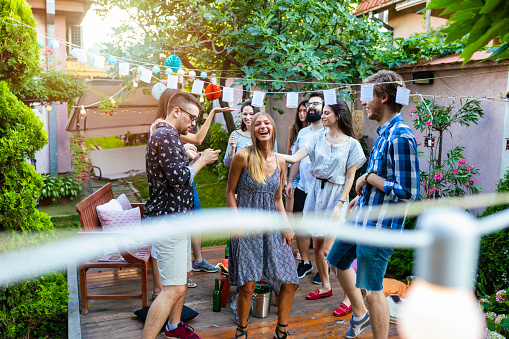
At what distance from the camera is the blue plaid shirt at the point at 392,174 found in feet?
9.41

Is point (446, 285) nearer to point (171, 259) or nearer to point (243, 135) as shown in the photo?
point (171, 259)

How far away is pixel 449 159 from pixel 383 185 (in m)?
2.93

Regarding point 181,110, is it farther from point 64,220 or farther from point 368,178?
point 64,220

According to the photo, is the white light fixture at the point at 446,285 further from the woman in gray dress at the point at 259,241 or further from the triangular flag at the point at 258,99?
the triangular flag at the point at 258,99

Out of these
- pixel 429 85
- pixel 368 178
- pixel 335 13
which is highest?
pixel 335 13

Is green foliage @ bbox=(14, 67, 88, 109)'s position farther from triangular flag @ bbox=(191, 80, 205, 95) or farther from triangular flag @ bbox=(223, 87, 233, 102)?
triangular flag @ bbox=(223, 87, 233, 102)

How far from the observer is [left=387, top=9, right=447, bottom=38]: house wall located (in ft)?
40.5

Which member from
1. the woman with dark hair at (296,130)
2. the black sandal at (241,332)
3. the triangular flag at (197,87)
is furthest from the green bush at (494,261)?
the triangular flag at (197,87)

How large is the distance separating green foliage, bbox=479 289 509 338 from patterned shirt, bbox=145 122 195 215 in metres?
2.48

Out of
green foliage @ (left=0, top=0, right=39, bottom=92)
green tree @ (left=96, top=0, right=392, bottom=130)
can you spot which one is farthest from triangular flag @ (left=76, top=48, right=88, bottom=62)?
green tree @ (left=96, top=0, right=392, bottom=130)

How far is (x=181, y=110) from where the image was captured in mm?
3416

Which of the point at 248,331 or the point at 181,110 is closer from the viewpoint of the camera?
the point at 181,110

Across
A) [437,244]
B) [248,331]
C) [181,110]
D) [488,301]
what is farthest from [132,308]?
[437,244]

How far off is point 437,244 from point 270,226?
3.17 m
